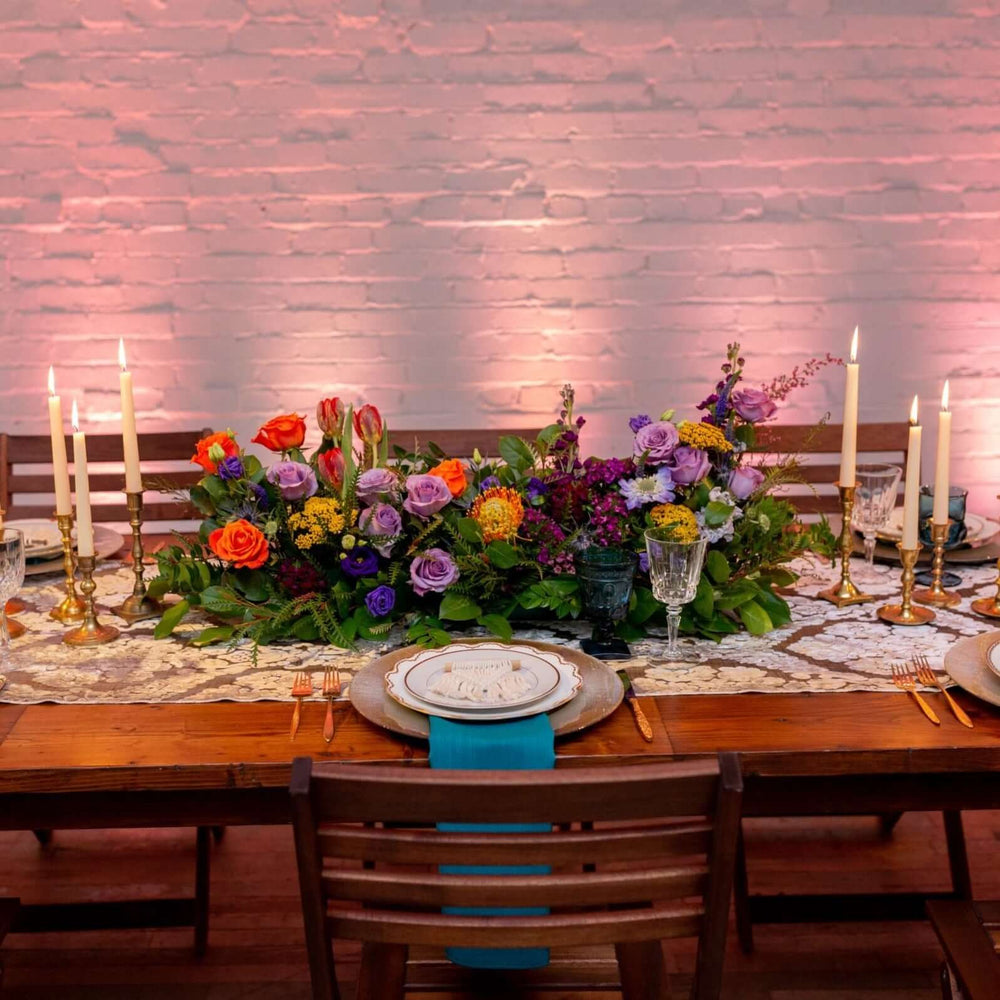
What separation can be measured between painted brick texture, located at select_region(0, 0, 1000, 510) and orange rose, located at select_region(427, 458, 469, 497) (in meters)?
1.49

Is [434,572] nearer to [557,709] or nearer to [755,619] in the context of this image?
[557,709]

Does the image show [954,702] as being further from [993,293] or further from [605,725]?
[993,293]

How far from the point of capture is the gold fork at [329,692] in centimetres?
126

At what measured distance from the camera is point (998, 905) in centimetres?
132

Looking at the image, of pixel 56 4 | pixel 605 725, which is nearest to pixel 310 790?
pixel 605 725

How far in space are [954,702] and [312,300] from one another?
2131 mm

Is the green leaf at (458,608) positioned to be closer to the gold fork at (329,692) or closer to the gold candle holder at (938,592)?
the gold fork at (329,692)

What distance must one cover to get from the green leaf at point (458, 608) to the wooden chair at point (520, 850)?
1.85 ft

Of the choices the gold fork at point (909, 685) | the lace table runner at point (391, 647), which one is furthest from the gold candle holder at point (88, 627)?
the gold fork at point (909, 685)

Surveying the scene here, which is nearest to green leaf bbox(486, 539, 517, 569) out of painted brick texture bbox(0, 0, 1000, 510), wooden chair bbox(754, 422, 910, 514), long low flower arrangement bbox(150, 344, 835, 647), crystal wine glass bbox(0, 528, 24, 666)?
long low flower arrangement bbox(150, 344, 835, 647)

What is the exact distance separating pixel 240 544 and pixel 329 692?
0.90 feet

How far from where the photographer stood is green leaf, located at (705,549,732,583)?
1.55 m

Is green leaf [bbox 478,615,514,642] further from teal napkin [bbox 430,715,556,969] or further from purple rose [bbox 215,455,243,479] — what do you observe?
purple rose [bbox 215,455,243,479]

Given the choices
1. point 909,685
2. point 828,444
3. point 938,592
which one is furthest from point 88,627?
point 828,444
